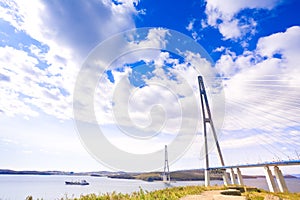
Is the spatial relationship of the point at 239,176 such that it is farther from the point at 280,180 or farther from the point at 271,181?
the point at 280,180

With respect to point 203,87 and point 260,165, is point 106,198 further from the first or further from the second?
point 203,87

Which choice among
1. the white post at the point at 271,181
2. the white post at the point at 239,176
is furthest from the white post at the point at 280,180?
the white post at the point at 239,176

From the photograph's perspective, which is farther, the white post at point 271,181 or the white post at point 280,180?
the white post at point 271,181

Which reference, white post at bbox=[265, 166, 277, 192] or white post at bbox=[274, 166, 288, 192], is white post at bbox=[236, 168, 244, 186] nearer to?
white post at bbox=[265, 166, 277, 192]

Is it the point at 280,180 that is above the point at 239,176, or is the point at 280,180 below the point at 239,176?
below

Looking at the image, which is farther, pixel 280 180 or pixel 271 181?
pixel 271 181

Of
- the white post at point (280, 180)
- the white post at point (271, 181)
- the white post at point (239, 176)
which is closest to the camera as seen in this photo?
the white post at point (280, 180)

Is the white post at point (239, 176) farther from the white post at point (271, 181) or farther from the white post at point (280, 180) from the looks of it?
the white post at point (280, 180)

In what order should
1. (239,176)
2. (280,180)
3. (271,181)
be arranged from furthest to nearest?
1. (239,176)
2. (271,181)
3. (280,180)

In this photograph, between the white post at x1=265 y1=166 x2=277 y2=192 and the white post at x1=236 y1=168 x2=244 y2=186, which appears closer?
the white post at x1=265 y1=166 x2=277 y2=192

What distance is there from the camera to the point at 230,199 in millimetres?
10602

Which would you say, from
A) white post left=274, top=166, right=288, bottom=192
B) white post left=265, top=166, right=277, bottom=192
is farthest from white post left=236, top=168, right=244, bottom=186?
white post left=274, top=166, right=288, bottom=192

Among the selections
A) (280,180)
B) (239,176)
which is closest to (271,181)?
(280,180)

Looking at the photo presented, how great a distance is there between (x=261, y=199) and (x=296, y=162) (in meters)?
6.75
